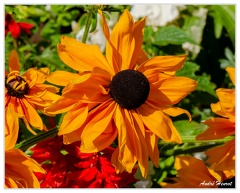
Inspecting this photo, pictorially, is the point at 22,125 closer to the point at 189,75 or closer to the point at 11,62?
the point at 11,62

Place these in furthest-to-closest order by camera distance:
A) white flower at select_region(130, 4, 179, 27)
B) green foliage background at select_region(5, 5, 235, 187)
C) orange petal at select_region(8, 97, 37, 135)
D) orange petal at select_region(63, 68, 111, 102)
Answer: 1. white flower at select_region(130, 4, 179, 27)
2. green foliage background at select_region(5, 5, 235, 187)
3. orange petal at select_region(8, 97, 37, 135)
4. orange petal at select_region(63, 68, 111, 102)

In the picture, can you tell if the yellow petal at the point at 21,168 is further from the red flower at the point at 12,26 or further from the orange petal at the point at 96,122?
the red flower at the point at 12,26

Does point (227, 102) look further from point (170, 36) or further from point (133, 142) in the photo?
point (170, 36)

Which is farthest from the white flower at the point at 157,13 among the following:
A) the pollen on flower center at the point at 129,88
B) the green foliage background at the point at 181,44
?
the pollen on flower center at the point at 129,88

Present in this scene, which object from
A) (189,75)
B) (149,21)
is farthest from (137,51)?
(149,21)

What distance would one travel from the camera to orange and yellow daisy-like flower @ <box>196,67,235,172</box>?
111 centimetres

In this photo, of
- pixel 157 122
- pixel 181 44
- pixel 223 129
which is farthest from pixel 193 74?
pixel 157 122

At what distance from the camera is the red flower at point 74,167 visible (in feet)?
3.70

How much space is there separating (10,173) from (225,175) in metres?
0.51

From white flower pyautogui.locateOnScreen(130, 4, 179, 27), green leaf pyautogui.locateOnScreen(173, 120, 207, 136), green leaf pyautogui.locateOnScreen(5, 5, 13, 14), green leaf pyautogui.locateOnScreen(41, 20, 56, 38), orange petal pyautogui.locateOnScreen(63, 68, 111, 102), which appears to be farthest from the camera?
green leaf pyautogui.locateOnScreen(41, 20, 56, 38)

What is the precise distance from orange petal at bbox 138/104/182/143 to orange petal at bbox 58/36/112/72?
115 mm

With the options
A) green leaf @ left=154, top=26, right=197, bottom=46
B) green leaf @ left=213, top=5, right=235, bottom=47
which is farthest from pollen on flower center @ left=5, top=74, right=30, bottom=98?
green leaf @ left=213, top=5, right=235, bottom=47

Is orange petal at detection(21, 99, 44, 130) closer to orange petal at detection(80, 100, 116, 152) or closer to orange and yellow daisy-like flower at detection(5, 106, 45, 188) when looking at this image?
orange and yellow daisy-like flower at detection(5, 106, 45, 188)

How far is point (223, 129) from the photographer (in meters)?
1.14
